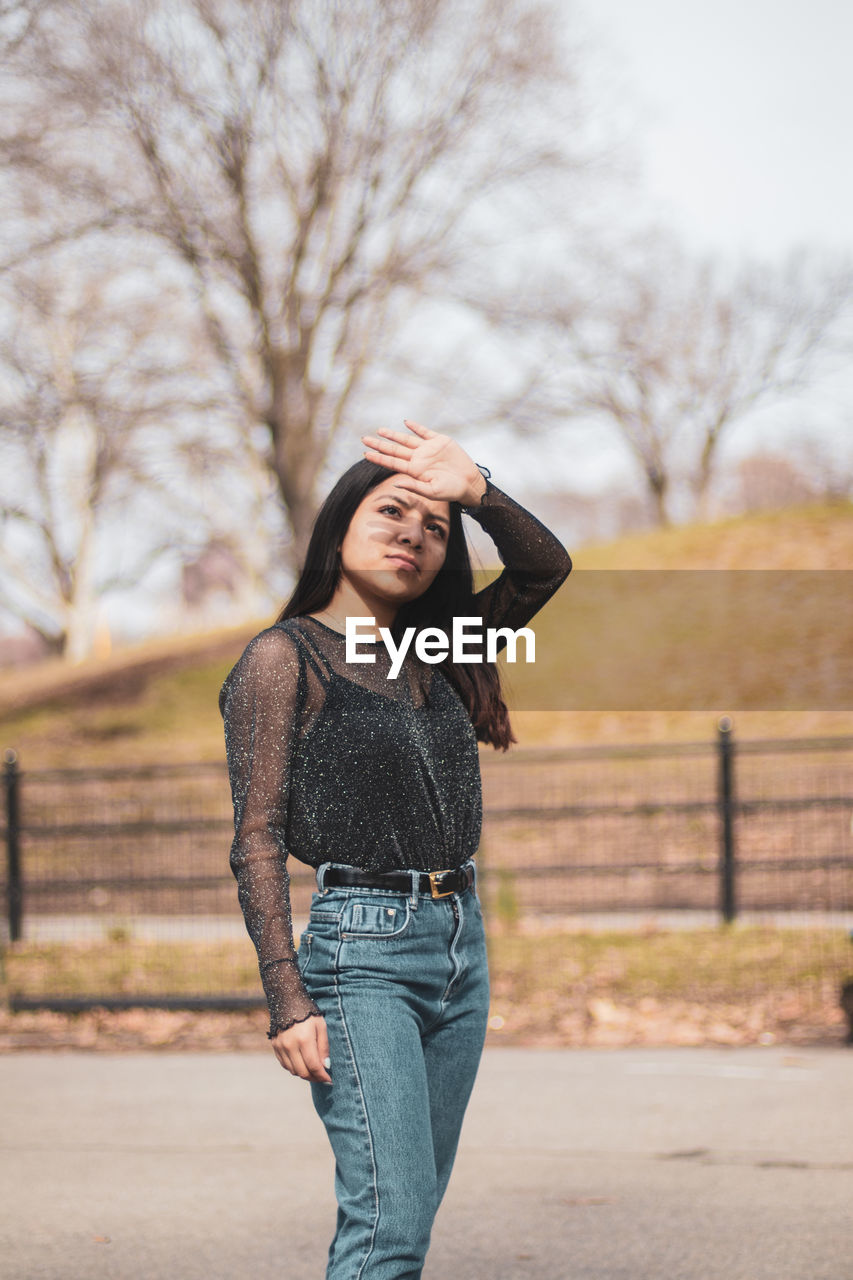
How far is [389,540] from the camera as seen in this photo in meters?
2.80

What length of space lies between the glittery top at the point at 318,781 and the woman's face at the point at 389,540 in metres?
0.17

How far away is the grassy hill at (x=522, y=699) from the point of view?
55.1 feet

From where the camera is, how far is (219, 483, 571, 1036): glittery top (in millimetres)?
2502

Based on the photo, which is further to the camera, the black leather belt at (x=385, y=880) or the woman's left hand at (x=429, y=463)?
the woman's left hand at (x=429, y=463)

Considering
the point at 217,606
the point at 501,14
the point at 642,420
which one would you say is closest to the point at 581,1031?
the point at 501,14

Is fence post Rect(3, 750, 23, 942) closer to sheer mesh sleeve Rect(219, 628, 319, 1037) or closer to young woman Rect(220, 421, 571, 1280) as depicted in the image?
young woman Rect(220, 421, 571, 1280)

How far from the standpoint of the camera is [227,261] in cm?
1992

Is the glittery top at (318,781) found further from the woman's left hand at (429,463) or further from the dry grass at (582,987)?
the dry grass at (582,987)

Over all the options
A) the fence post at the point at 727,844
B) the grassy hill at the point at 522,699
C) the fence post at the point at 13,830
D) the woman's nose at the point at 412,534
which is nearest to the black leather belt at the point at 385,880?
the woman's nose at the point at 412,534

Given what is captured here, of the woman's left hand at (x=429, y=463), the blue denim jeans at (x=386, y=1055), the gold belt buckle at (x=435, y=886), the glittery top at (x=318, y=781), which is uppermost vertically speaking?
the woman's left hand at (x=429, y=463)

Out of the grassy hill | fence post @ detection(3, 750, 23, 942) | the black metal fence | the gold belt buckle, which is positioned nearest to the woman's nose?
the gold belt buckle

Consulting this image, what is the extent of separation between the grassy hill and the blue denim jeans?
13611mm

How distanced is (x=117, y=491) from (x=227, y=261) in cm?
1314

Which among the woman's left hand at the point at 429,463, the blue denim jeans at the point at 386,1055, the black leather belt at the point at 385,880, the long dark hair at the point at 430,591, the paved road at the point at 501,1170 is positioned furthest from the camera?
the paved road at the point at 501,1170
